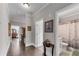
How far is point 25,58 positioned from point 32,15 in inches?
34.4

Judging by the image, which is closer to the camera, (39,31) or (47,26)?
(47,26)

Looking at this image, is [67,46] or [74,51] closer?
[74,51]

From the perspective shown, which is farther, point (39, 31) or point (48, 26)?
point (39, 31)

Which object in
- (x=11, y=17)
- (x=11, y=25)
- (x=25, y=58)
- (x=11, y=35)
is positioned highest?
(x=11, y=17)

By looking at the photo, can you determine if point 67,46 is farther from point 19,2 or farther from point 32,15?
point 19,2

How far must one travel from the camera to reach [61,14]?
6.27 feet

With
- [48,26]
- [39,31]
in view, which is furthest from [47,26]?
[39,31]

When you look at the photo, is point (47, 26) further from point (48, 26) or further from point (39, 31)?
point (39, 31)

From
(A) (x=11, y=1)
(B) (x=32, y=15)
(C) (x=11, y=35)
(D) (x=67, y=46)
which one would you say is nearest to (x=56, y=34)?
(D) (x=67, y=46)

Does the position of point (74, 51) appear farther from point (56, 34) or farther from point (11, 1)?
point (11, 1)

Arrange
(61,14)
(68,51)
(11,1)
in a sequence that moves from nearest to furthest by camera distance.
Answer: (11,1) < (68,51) < (61,14)

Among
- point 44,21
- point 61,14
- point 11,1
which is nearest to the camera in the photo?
point 11,1

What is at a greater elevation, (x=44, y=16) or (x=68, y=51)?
(x=44, y=16)

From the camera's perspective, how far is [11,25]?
1992 millimetres
